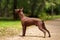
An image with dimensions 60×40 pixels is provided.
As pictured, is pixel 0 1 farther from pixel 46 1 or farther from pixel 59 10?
pixel 59 10

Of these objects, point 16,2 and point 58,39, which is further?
point 16,2

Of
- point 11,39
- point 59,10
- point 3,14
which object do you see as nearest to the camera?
point 11,39

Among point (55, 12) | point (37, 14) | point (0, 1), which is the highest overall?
point (0, 1)

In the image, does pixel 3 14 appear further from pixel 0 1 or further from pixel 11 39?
pixel 11 39

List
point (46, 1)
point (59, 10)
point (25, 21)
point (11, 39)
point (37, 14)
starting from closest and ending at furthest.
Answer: point (11, 39), point (25, 21), point (46, 1), point (37, 14), point (59, 10)

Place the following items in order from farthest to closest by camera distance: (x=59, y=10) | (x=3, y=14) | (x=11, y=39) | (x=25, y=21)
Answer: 1. (x=59, y=10)
2. (x=3, y=14)
3. (x=25, y=21)
4. (x=11, y=39)

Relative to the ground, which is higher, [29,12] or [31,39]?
[31,39]

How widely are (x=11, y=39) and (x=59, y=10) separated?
178 feet

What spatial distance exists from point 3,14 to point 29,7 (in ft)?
41.9

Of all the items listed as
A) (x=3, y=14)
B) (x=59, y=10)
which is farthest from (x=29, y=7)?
(x=59, y=10)

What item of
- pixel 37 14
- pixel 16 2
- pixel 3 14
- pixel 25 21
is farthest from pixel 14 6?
pixel 25 21

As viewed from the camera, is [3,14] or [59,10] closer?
[3,14]

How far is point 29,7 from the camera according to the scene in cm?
3603

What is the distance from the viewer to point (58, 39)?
12.9 metres
